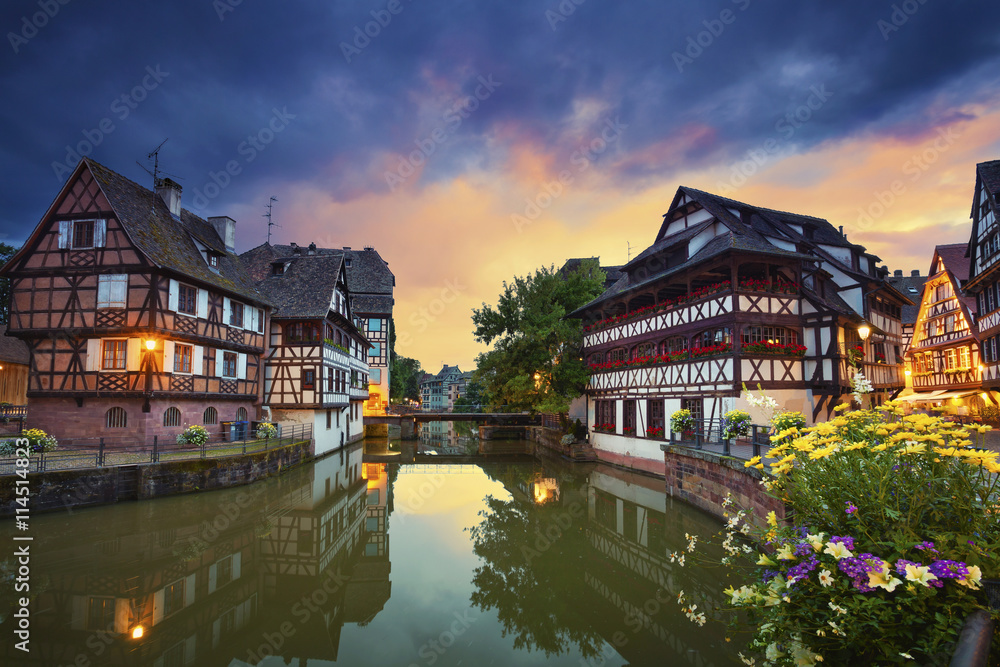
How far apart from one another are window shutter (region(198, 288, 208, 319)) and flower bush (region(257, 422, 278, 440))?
5335 mm

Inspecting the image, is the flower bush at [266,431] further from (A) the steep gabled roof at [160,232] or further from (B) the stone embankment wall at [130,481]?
(A) the steep gabled roof at [160,232]

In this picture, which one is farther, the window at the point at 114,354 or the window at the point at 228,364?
the window at the point at 228,364

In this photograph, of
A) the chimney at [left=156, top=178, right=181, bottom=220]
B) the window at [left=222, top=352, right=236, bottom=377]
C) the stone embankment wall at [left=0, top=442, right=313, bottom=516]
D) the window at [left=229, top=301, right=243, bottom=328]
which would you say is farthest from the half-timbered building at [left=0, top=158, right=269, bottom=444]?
the stone embankment wall at [left=0, top=442, right=313, bottom=516]

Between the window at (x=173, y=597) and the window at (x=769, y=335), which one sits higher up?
the window at (x=769, y=335)

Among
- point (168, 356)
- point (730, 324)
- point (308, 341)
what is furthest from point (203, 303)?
point (730, 324)

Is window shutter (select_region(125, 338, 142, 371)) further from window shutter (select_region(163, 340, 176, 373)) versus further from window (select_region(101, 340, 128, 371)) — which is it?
window shutter (select_region(163, 340, 176, 373))

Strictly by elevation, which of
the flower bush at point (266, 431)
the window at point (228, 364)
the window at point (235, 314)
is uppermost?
the window at point (235, 314)

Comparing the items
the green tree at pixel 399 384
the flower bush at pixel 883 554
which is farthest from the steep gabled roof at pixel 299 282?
the green tree at pixel 399 384

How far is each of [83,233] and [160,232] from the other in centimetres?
255

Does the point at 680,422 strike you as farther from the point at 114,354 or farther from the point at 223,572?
the point at 114,354

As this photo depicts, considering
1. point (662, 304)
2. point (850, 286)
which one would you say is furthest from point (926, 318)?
point (662, 304)

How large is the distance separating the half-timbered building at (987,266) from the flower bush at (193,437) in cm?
3129

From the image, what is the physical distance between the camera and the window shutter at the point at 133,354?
19.9 metres

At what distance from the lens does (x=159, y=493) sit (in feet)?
54.0
